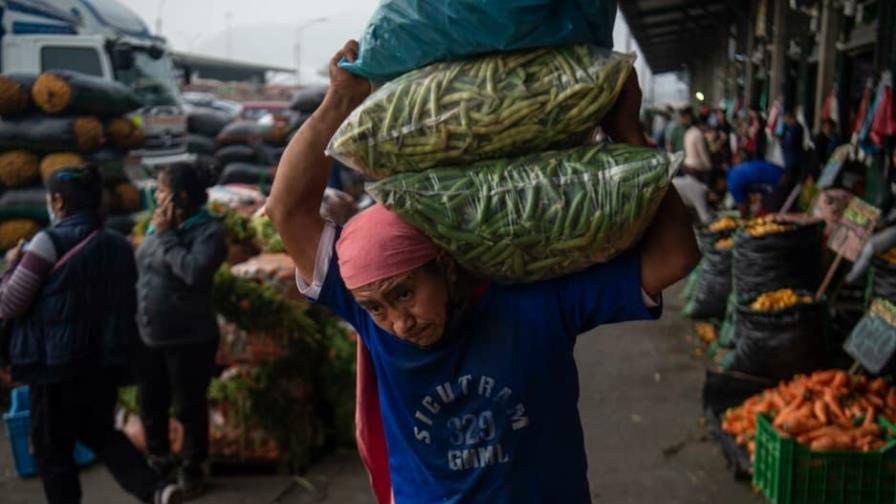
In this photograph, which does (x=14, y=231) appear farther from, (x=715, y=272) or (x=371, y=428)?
(x=715, y=272)

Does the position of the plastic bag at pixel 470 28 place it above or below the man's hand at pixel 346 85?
above

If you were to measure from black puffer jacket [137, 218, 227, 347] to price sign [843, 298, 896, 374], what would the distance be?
345 cm

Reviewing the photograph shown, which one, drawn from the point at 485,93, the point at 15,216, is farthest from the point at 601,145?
the point at 15,216

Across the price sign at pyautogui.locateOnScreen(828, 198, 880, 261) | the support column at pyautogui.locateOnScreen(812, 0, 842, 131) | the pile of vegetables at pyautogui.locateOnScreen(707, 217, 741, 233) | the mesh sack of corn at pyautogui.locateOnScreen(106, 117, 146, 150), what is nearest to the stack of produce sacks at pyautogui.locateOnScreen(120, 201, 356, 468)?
the price sign at pyautogui.locateOnScreen(828, 198, 880, 261)

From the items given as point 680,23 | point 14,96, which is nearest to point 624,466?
point 14,96

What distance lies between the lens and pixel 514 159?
5.29ft

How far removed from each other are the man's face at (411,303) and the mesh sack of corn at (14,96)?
6.38m

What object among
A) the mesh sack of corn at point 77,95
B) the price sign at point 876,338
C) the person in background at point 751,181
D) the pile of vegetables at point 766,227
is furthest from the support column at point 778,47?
the mesh sack of corn at point 77,95

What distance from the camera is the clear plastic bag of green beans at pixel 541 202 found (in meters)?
1.52

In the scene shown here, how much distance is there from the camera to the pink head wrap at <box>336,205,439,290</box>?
1546 mm

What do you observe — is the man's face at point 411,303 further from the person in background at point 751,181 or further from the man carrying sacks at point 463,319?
the person in background at point 751,181

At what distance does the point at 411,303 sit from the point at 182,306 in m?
2.96

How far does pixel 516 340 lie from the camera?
1.69m

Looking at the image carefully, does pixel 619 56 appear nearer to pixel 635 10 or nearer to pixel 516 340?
pixel 516 340
